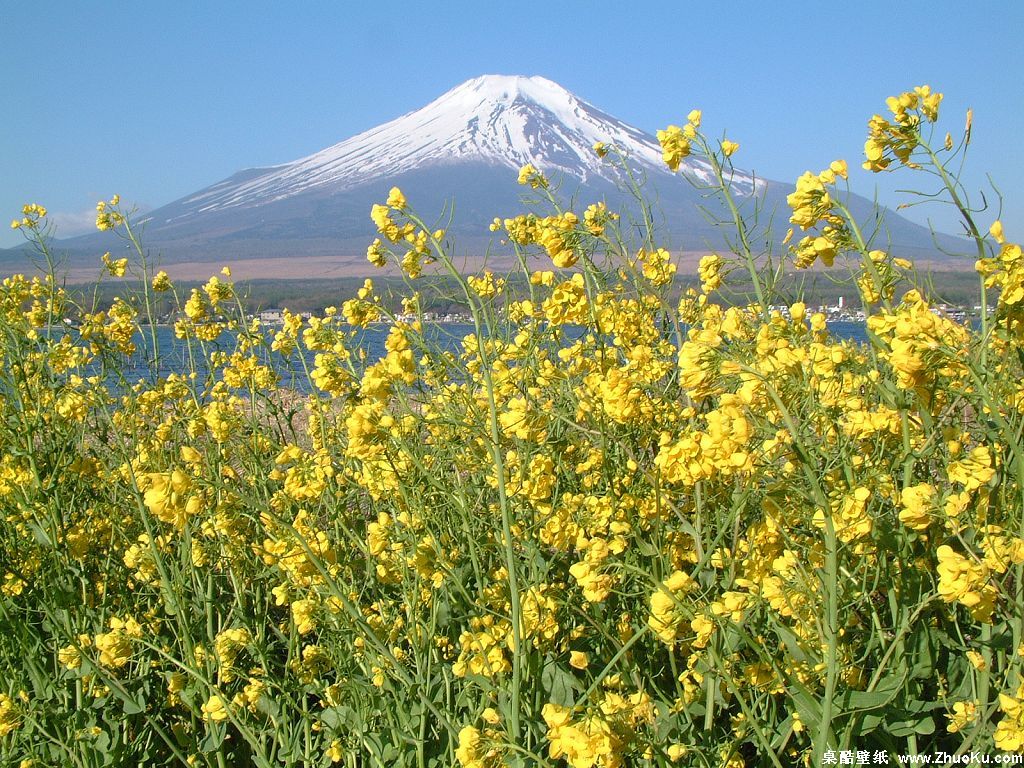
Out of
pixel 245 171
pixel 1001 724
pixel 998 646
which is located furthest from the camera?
pixel 245 171

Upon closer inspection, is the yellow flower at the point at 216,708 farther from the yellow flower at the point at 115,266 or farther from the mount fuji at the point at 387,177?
the mount fuji at the point at 387,177

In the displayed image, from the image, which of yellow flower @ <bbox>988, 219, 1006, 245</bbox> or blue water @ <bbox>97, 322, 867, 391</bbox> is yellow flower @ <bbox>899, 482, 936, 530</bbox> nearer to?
yellow flower @ <bbox>988, 219, 1006, 245</bbox>

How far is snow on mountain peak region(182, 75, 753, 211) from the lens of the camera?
124188mm

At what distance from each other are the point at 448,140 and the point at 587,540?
135489mm

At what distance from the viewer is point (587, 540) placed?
218cm

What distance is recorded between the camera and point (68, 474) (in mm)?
3111

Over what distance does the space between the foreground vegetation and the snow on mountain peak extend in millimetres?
110106

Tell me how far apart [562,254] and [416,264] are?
42 cm

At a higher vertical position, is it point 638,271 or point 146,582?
point 638,271

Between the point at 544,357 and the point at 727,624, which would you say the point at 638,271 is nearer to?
the point at 544,357

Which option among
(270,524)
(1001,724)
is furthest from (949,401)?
(270,524)

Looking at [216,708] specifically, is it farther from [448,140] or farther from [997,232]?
[448,140]

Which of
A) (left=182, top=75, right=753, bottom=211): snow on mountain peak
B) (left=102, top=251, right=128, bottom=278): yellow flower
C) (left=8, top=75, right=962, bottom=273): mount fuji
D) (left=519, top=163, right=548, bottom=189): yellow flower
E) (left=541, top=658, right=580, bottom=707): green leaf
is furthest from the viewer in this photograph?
(left=182, top=75, right=753, bottom=211): snow on mountain peak

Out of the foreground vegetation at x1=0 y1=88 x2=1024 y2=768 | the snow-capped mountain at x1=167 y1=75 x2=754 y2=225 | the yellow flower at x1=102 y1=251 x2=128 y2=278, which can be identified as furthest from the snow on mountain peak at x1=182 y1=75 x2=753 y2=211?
the foreground vegetation at x1=0 y1=88 x2=1024 y2=768
